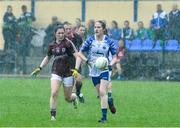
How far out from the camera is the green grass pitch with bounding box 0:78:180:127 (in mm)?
16281

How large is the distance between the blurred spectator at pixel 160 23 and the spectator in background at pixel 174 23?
241mm

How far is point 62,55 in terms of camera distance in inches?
674

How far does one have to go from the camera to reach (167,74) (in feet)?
103

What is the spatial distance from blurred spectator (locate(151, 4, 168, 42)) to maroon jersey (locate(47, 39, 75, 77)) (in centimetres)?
1578

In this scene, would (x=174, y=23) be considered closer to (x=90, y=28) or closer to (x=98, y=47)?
(x=90, y=28)

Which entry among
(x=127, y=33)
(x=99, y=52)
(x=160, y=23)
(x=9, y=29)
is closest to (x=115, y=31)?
(x=127, y=33)

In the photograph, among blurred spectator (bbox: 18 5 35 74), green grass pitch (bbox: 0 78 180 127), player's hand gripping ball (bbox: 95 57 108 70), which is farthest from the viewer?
blurred spectator (bbox: 18 5 35 74)

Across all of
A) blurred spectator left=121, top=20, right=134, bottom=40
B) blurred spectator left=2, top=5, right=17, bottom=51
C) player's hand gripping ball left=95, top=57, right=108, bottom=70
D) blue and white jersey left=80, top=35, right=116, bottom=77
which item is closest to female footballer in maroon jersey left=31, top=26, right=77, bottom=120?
blue and white jersey left=80, top=35, right=116, bottom=77

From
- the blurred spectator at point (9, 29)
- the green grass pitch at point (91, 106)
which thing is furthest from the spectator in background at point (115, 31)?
the green grass pitch at point (91, 106)

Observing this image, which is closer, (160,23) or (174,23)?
(174,23)

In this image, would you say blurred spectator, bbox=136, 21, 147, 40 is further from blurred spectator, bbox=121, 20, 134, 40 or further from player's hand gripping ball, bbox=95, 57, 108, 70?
player's hand gripping ball, bbox=95, 57, 108, 70

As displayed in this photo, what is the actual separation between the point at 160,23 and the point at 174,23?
56 centimetres

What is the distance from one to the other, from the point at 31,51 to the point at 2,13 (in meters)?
2.94

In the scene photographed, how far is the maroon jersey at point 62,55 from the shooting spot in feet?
55.9
